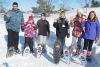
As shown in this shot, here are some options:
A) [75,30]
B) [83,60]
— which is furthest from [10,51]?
[83,60]

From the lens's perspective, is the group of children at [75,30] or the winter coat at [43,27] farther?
the winter coat at [43,27]

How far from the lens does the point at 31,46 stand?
11.9m

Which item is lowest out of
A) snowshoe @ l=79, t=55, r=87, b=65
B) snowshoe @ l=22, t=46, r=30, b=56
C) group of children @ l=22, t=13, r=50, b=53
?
snowshoe @ l=79, t=55, r=87, b=65


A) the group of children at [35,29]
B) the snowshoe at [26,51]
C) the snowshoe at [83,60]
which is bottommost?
the snowshoe at [83,60]

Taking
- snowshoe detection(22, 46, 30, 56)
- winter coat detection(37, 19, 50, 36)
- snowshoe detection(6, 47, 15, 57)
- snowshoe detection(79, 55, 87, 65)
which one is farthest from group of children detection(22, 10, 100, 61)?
snowshoe detection(6, 47, 15, 57)

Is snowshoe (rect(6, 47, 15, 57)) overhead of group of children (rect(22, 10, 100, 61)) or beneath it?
Answer: beneath

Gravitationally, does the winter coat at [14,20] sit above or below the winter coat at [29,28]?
above

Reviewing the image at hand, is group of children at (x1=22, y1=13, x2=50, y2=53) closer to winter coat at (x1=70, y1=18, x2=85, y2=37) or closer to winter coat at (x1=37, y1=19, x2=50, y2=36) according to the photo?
winter coat at (x1=37, y1=19, x2=50, y2=36)

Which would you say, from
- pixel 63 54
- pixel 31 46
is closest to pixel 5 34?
pixel 31 46

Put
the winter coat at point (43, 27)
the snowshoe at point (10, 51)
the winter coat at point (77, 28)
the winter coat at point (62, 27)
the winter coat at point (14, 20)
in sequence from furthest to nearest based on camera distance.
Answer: the winter coat at point (43, 27) < the snowshoe at point (10, 51) < the winter coat at point (14, 20) < the winter coat at point (77, 28) < the winter coat at point (62, 27)

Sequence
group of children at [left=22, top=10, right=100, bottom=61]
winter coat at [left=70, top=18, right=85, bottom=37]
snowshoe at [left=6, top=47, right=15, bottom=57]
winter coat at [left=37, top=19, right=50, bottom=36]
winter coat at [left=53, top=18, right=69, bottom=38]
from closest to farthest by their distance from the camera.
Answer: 1. group of children at [left=22, top=10, right=100, bottom=61]
2. winter coat at [left=53, top=18, right=69, bottom=38]
3. winter coat at [left=70, top=18, right=85, bottom=37]
4. snowshoe at [left=6, top=47, right=15, bottom=57]
5. winter coat at [left=37, top=19, right=50, bottom=36]

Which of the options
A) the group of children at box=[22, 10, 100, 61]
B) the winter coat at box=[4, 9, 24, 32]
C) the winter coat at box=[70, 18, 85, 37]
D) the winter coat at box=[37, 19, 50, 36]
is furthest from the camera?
the winter coat at box=[37, 19, 50, 36]

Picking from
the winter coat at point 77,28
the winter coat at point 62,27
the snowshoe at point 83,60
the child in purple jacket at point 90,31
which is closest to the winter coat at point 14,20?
A: the winter coat at point 62,27

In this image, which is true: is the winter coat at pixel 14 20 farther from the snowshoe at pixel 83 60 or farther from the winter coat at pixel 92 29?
the snowshoe at pixel 83 60
